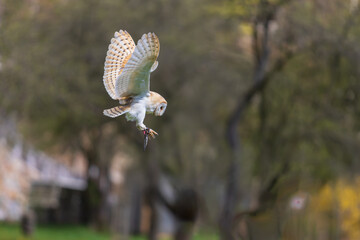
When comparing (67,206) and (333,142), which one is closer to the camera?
(333,142)

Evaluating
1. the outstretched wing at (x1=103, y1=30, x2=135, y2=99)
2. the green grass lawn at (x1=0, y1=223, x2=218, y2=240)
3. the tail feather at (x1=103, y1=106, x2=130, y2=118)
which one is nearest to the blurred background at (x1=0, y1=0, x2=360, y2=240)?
the green grass lawn at (x1=0, y1=223, x2=218, y2=240)

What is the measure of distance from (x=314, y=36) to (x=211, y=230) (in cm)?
A: 1174

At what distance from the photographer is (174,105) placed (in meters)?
21.4

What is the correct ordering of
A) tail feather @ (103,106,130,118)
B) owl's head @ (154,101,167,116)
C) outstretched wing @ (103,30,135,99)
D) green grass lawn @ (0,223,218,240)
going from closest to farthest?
1. owl's head @ (154,101,167,116)
2. tail feather @ (103,106,130,118)
3. outstretched wing @ (103,30,135,99)
4. green grass lawn @ (0,223,218,240)

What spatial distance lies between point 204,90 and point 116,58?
18295mm

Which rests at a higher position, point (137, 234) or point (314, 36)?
point (314, 36)

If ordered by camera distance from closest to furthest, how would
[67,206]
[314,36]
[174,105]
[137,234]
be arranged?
[314,36]
[174,105]
[67,206]
[137,234]

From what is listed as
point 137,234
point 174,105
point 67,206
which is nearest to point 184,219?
point 174,105

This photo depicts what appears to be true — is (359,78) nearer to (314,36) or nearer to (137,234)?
(314,36)

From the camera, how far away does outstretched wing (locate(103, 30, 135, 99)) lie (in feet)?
12.8

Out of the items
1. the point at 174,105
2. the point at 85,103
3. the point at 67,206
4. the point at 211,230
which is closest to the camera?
the point at 85,103

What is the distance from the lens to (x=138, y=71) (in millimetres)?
3738

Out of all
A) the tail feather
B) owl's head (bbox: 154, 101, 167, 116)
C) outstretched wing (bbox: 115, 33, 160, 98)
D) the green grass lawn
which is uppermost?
outstretched wing (bbox: 115, 33, 160, 98)

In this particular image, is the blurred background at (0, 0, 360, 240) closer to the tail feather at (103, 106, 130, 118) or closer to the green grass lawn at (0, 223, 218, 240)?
the green grass lawn at (0, 223, 218, 240)
